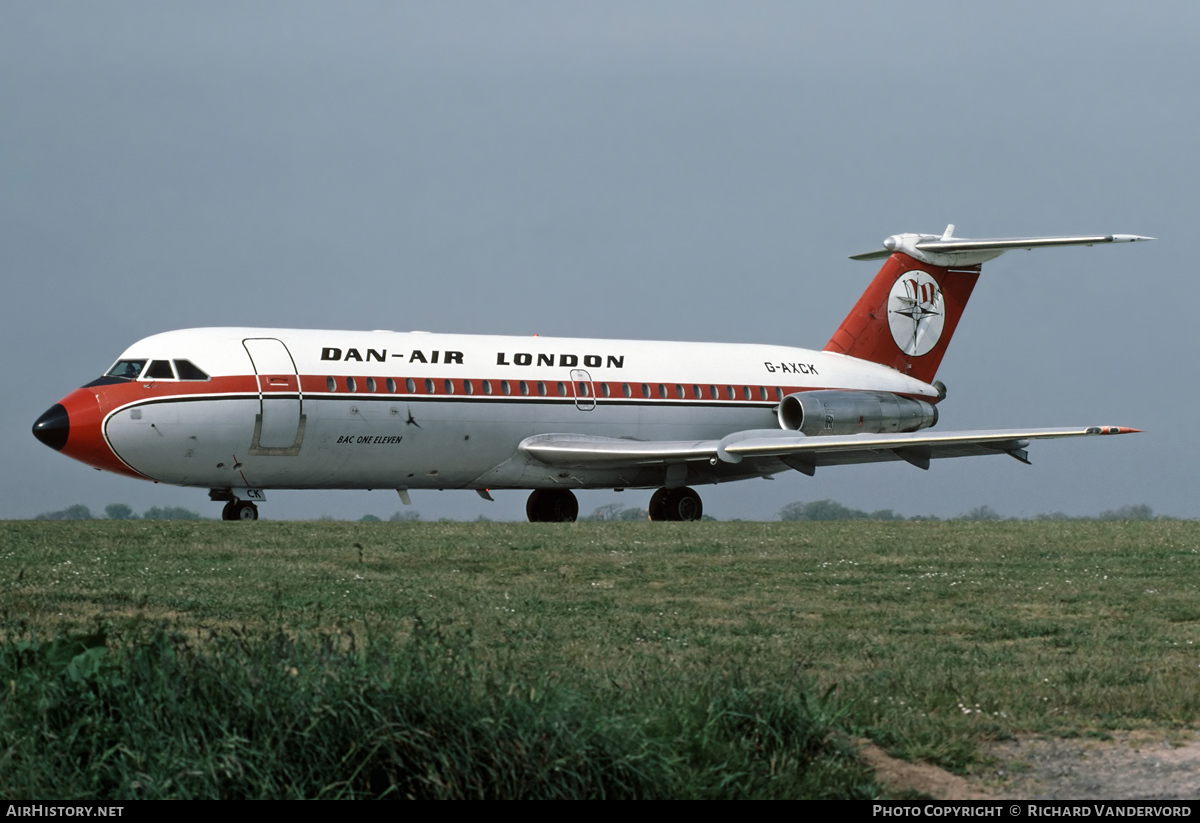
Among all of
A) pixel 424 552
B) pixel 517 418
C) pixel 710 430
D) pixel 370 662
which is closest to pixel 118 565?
pixel 424 552

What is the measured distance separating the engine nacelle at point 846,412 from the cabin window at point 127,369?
1319 centimetres

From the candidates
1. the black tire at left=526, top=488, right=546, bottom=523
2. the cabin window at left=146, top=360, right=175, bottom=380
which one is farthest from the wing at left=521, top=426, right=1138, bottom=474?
the cabin window at left=146, top=360, right=175, bottom=380

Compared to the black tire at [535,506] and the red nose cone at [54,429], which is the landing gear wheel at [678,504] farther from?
the red nose cone at [54,429]

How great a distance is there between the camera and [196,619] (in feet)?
36.3

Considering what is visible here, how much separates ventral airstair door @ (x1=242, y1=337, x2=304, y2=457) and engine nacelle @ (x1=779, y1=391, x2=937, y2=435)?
10.7 meters

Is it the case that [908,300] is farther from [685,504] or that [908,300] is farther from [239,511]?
[239,511]

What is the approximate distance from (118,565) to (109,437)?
29.4ft

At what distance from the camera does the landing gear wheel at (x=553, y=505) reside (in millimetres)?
29172

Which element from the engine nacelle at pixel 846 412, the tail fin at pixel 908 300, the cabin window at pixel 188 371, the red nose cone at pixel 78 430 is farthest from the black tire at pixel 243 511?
the tail fin at pixel 908 300

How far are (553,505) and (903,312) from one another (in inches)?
381

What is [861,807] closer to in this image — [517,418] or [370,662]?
[370,662]

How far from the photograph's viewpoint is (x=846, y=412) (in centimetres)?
2970

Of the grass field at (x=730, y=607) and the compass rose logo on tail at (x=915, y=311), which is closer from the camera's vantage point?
the grass field at (x=730, y=607)

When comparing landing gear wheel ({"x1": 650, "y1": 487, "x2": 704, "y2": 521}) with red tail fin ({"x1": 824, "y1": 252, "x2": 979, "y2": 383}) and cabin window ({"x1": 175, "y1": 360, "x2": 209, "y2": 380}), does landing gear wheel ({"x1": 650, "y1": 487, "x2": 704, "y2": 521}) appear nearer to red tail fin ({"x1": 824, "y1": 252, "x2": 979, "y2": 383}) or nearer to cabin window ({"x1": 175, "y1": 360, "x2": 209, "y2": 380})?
red tail fin ({"x1": 824, "y1": 252, "x2": 979, "y2": 383})
